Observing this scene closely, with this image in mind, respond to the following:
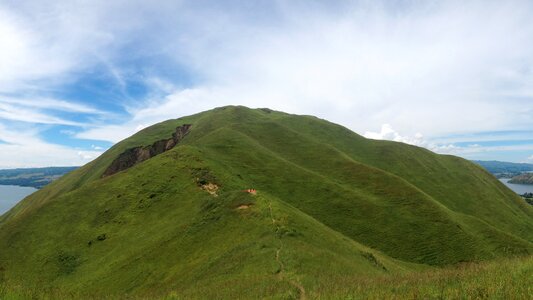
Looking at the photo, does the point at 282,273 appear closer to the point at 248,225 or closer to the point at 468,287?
the point at 468,287

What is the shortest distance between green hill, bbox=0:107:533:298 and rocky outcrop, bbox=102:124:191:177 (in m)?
1.66

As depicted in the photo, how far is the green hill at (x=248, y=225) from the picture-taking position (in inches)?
1165

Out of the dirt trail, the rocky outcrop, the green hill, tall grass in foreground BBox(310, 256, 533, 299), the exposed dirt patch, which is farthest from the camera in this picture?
the rocky outcrop

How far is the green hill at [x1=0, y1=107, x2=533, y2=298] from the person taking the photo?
29.6 metres

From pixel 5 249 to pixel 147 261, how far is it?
34.8m

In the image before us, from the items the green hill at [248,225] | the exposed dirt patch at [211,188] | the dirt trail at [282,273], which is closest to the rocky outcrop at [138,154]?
the green hill at [248,225]

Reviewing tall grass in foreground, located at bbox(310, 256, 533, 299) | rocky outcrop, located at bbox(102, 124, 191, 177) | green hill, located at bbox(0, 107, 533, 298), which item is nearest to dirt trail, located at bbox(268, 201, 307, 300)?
green hill, located at bbox(0, 107, 533, 298)

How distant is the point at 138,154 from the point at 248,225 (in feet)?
352

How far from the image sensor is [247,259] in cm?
2867

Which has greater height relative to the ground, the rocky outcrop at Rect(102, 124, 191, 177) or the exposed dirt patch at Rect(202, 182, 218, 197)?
the rocky outcrop at Rect(102, 124, 191, 177)

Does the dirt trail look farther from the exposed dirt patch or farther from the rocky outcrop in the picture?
the rocky outcrop

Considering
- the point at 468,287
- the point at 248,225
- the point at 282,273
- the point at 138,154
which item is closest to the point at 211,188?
the point at 248,225

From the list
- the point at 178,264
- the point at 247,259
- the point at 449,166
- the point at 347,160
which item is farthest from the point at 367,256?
the point at 449,166

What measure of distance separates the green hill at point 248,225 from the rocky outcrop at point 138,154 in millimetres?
1664
